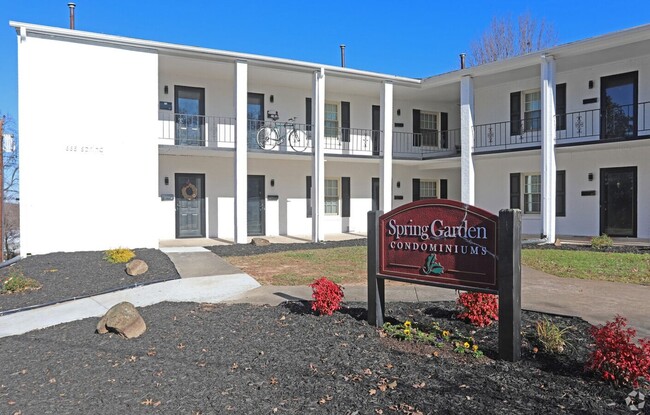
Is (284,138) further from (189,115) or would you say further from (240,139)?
(189,115)

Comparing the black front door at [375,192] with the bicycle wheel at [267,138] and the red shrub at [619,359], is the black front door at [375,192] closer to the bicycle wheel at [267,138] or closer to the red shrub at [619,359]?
the bicycle wheel at [267,138]

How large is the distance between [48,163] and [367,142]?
11.9 m

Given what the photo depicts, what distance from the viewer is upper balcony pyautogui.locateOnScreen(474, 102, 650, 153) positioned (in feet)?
49.5

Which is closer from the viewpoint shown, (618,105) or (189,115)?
(618,105)

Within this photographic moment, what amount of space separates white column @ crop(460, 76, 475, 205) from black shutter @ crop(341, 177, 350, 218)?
4.78 metres

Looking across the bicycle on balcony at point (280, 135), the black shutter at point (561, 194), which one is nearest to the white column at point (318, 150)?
the bicycle on balcony at point (280, 135)

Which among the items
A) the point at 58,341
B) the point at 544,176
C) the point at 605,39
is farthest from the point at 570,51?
the point at 58,341

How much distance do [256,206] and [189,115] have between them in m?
4.09

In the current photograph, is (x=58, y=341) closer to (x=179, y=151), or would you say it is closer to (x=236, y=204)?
(x=236, y=204)

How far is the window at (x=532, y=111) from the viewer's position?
57.9 ft

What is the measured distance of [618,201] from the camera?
622 inches

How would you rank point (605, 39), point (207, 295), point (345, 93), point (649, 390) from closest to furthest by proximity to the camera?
point (649, 390), point (207, 295), point (605, 39), point (345, 93)

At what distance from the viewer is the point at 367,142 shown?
1977 cm

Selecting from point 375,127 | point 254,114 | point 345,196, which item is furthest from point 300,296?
point 375,127
